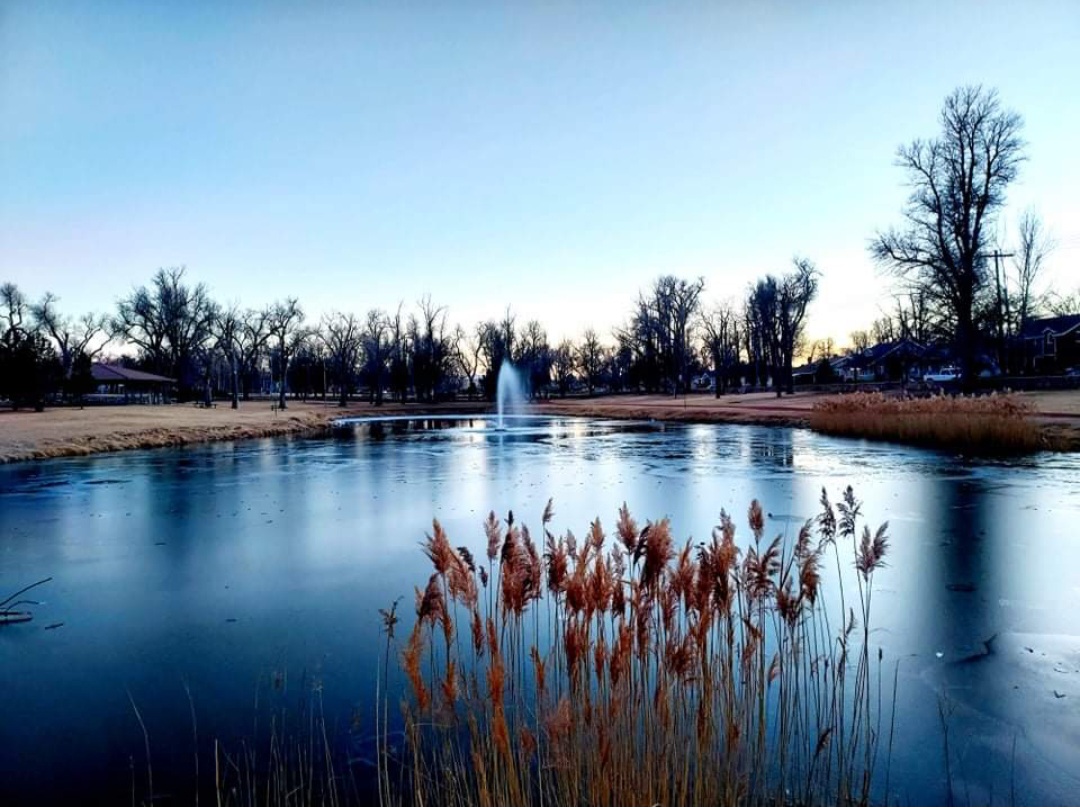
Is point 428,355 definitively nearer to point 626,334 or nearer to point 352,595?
point 626,334

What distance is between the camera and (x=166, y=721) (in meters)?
4.73

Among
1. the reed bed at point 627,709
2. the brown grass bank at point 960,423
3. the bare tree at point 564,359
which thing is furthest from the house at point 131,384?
the reed bed at point 627,709

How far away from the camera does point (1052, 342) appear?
209ft

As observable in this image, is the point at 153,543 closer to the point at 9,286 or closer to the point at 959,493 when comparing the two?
the point at 959,493

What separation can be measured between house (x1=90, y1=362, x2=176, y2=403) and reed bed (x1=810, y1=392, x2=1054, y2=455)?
2284 inches

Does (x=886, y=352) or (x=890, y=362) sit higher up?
(x=886, y=352)

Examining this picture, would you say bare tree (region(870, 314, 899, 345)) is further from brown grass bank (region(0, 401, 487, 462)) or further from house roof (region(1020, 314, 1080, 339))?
brown grass bank (region(0, 401, 487, 462))

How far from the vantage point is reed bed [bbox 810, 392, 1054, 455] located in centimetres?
2031

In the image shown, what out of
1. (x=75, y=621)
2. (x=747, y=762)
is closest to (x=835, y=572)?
(x=747, y=762)

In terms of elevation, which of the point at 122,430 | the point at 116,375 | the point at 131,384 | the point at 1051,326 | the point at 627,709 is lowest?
the point at 627,709

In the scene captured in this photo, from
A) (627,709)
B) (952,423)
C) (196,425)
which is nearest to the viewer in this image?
(627,709)

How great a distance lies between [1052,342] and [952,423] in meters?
54.2

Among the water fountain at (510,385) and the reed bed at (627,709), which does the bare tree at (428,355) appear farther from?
the reed bed at (627,709)


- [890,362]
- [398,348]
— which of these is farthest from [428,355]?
[890,362]
